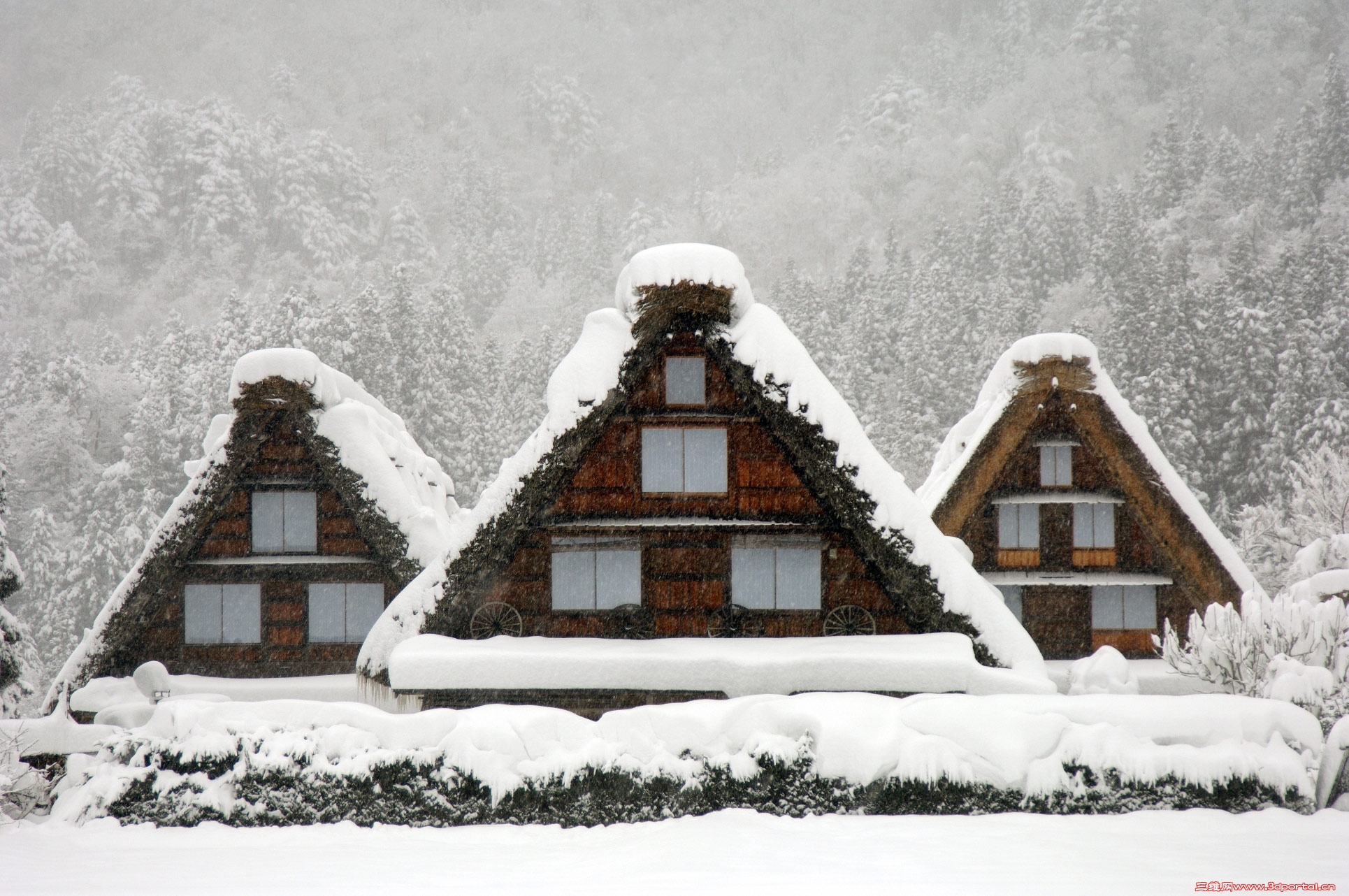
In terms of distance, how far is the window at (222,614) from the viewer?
52.8 ft

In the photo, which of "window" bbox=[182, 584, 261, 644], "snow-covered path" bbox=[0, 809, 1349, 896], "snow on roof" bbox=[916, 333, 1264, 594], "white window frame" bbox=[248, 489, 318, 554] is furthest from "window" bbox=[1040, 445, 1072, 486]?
"window" bbox=[182, 584, 261, 644]

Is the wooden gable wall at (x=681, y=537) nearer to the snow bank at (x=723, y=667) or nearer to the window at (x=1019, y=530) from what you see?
the snow bank at (x=723, y=667)

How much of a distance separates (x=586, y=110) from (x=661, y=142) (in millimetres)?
9026

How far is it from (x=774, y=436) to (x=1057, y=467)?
6.83 metres

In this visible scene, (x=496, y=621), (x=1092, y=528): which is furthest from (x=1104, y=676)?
(x=496, y=621)

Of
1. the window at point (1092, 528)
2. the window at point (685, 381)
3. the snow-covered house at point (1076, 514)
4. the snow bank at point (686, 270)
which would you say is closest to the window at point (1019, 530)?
the snow-covered house at point (1076, 514)

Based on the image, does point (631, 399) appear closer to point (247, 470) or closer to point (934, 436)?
point (247, 470)

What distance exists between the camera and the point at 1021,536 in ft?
56.1

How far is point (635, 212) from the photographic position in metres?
81.4

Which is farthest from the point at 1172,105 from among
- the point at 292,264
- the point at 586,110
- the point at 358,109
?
the point at 358,109

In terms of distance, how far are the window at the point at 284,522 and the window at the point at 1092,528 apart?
44.0 feet

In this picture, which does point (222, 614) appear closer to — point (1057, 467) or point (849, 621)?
point (849, 621)

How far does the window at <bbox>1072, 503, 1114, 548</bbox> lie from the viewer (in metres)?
16.9

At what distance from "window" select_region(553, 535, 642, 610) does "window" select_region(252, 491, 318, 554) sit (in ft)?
19.2
